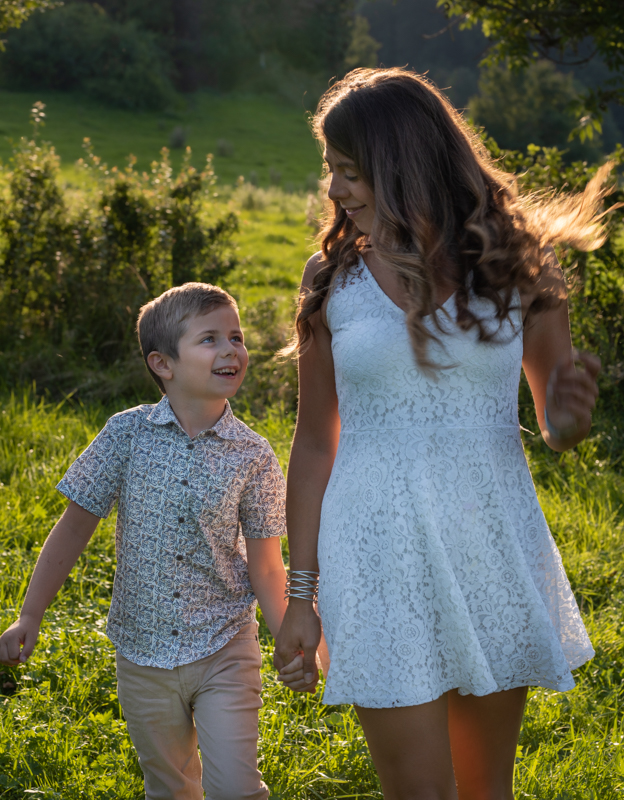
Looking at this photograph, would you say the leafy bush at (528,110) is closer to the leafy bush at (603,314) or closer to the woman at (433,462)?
the leafy bush at (603,314)

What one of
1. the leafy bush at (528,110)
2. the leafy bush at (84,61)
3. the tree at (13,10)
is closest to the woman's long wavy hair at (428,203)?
the tree at (13,10)

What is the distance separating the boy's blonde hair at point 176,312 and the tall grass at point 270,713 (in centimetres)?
139

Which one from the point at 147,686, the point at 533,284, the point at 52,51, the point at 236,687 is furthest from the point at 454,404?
the point at 52,51

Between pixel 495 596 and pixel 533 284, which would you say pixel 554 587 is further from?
pixel 533 284

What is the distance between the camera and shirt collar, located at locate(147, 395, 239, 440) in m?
2.22

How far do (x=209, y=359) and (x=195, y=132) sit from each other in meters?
39.6

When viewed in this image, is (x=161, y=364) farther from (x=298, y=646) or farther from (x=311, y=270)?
(x=298, y=646)

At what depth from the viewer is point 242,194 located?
19.6 metres

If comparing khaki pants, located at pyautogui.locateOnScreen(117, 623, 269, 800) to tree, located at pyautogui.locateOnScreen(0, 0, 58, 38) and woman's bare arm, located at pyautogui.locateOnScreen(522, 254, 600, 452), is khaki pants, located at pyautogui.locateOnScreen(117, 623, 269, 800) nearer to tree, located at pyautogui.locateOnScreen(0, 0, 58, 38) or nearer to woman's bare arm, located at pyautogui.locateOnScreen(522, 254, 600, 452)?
woman's bare arm, located at pyautogui.locateOnScreen(522, 254, 600, 452)

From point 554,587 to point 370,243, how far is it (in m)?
0.90

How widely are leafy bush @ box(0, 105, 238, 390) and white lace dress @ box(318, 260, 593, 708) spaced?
5567 millimetres

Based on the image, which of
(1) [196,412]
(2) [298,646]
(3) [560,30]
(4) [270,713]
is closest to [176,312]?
(1) [196,412]

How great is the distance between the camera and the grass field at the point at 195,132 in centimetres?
2752

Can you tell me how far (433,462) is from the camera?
1.76 meters
